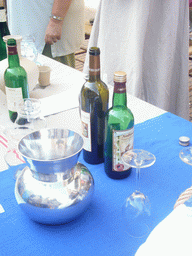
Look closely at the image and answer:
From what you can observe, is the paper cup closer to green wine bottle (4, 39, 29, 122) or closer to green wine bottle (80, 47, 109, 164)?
green wine bottle (4, 39, 29, 122)

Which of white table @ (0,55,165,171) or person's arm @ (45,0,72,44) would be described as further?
person's arm @ (45,0,72,44)

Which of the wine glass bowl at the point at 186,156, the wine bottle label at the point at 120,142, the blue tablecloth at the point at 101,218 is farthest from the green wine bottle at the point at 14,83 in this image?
the wine glass bowl at the point at 186,156

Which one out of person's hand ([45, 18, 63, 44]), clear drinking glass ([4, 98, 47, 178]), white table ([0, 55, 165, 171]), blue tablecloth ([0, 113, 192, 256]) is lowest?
blue tablecloth ([0, 113, 192, 256])

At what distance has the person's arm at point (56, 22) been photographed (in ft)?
4.58

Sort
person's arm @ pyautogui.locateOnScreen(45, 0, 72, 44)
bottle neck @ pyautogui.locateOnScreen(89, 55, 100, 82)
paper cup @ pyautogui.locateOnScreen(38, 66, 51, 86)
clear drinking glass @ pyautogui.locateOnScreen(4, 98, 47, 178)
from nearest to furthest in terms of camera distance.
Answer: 1. bottle neck @ pyautogui.locateOnScreen(89, 55, 100, 82)
2. clear drinking glass @ pyautogui.locateOnScreen(4, 98, 47, 178)
3. paper cup @ pyautogui.locateOnScreen(38, 66, 51, 86)
4. person's arm @ pyautogui.locateOnScreen(45, 0, 72, 44)

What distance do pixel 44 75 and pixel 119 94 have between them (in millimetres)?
554

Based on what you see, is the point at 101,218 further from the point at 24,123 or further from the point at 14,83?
the point at 14,83

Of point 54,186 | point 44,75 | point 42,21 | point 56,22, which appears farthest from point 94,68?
point 42,21

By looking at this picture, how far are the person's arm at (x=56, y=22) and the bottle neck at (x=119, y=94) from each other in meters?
0.98

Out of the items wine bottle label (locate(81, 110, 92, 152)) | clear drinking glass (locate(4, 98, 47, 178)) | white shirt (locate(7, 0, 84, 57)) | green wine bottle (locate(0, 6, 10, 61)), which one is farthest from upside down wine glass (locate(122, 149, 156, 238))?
white shirt (locate(7, 0, 84, 57))

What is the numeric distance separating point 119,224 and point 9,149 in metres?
0.31

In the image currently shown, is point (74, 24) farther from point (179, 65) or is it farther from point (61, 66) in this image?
point (179, 65)

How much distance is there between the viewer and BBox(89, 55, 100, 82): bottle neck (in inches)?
22.5

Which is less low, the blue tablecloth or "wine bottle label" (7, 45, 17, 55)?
"wine bottle label" (7, 45, 17, 55)
